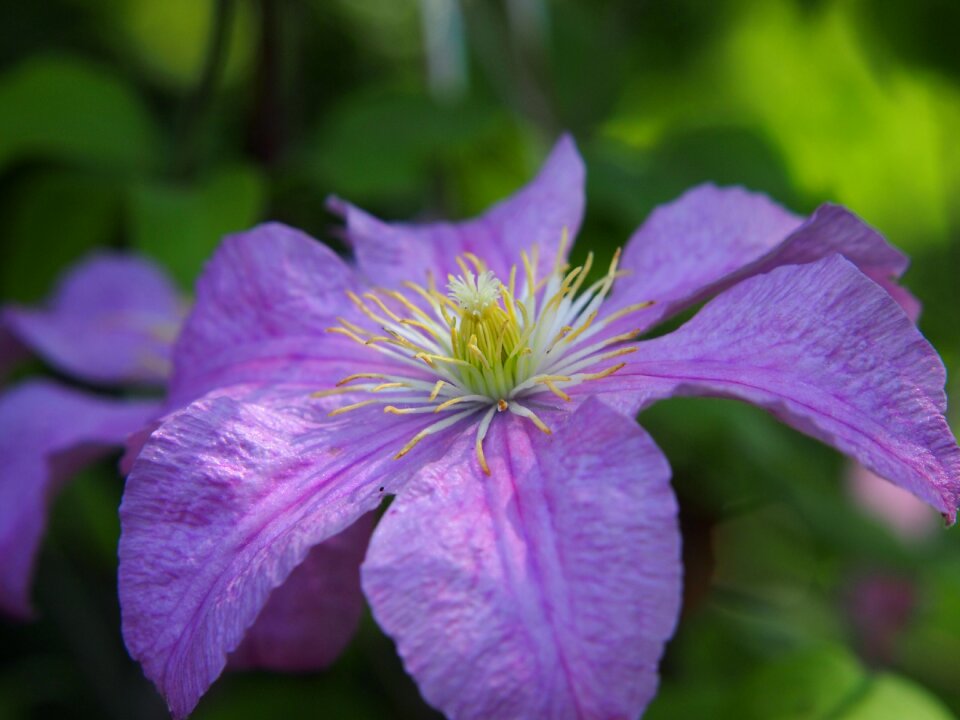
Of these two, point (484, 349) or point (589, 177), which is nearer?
point (484, 349)

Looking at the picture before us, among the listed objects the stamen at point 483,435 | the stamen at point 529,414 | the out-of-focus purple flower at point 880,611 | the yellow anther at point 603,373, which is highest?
the yellow anther at point 603,373

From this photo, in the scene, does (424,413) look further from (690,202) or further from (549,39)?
(549,39)

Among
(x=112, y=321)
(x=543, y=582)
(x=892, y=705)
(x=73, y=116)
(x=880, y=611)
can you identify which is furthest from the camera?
(x=880, y=611)

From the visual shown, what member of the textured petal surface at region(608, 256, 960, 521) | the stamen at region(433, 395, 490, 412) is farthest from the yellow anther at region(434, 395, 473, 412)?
the textured petal surface at region(608, 256, 960, 521)

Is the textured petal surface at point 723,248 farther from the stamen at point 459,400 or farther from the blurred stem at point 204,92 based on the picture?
the blurred stem at point 204,92

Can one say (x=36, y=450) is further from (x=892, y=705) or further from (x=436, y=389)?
(x=892, y=705)

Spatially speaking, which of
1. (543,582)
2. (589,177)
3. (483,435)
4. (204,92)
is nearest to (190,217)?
(204,92)

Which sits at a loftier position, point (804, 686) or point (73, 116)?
point (73, 116)

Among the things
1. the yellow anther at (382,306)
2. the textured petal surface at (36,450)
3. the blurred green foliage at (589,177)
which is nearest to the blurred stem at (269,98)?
the blurred green foliage at (589,177)
